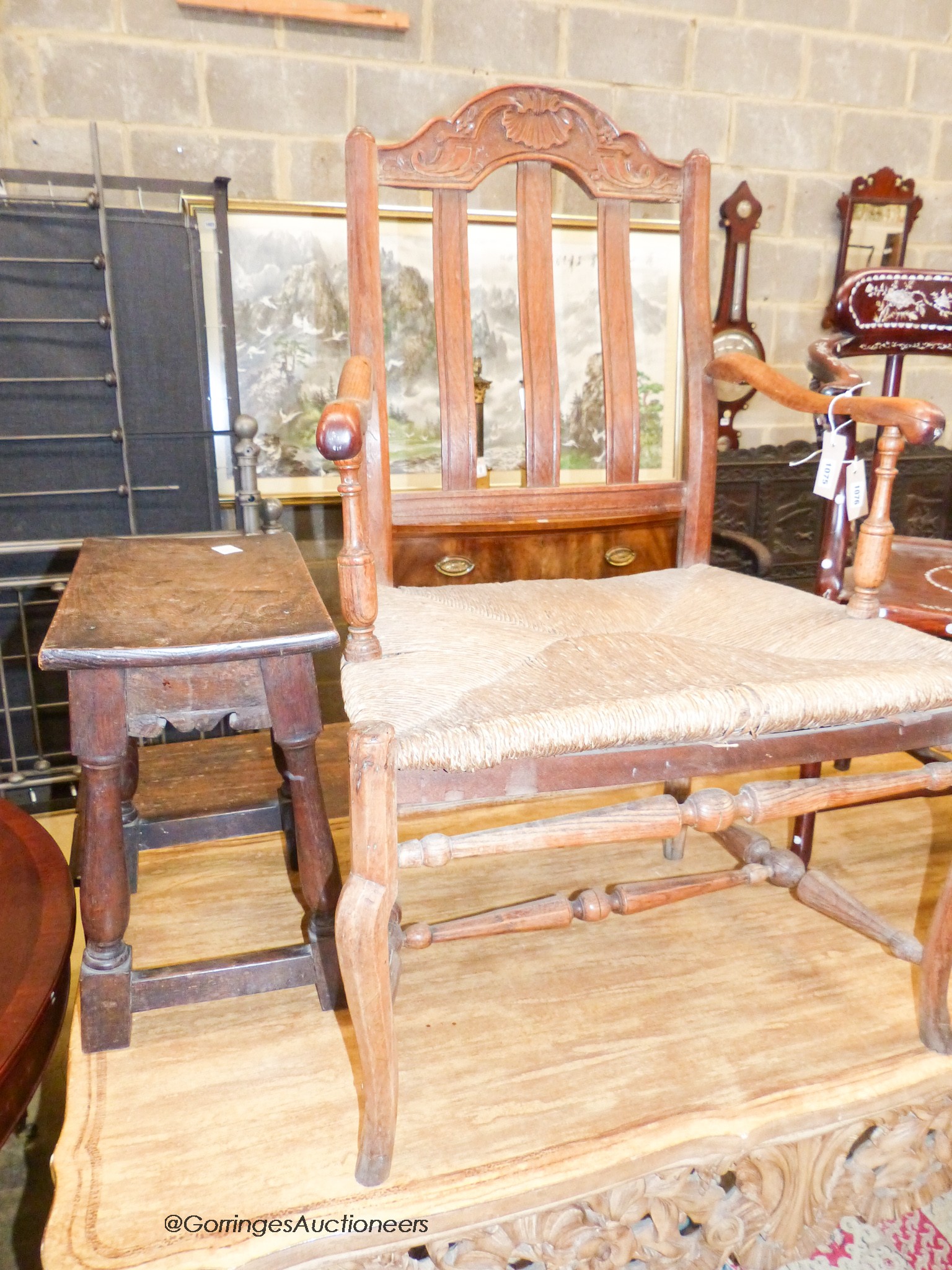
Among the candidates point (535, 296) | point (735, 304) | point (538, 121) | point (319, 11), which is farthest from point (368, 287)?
point (735, 304)

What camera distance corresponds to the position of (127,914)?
1.01 meters

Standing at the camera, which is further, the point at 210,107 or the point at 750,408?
the point at 750,408

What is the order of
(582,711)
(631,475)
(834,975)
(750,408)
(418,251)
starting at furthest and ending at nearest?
1. (750,408)
2. (418,251)
3. (631,475)
4. (834,975)
5. (582,711)

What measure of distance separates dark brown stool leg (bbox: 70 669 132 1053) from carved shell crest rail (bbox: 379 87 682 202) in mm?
778

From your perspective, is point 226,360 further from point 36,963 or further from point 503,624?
point 36,963

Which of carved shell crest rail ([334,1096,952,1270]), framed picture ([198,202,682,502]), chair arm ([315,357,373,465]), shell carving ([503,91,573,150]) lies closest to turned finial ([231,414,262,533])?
framed picture ([198,202,682,502])

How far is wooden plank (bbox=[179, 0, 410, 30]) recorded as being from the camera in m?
2.18

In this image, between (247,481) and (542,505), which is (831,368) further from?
(247,481)

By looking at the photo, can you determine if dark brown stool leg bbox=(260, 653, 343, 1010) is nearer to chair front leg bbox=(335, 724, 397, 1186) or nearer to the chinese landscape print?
chair front leg bbox=(335, 724, 397, 1186)

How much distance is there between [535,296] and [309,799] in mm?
774

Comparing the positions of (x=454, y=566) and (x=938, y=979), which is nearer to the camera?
(x=938, y=979)

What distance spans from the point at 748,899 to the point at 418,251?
6.48 feet

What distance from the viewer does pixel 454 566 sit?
132 centimetres

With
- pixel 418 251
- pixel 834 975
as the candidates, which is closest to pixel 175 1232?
pixel 834 975
